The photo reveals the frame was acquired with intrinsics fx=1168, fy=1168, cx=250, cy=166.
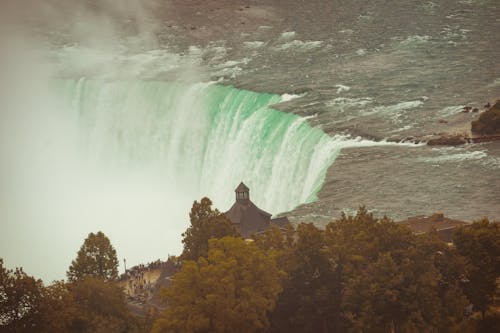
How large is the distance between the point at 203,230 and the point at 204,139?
155ft

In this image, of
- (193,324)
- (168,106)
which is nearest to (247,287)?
(193,324)

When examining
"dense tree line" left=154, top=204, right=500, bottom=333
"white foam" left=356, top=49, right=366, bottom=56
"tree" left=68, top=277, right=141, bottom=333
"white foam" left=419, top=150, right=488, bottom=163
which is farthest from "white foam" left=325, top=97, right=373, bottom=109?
"tree" left=68, top=277, right=141, bottom=333

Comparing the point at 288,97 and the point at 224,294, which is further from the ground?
the point at 288,97

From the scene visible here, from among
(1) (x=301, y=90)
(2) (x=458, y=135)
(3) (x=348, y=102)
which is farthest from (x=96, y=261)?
(1) (x=301, y=90)

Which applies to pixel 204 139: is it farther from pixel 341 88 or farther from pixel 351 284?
pixel 351 284

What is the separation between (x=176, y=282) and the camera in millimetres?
47062

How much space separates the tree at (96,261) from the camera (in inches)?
2262

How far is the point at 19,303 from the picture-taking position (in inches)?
1934

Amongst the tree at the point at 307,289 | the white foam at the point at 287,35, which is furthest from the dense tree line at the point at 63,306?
the white foam at the point at 287,35

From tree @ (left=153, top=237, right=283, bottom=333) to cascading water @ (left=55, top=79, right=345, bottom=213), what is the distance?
24154 millimetres

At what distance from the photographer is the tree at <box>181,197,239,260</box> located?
53.0m

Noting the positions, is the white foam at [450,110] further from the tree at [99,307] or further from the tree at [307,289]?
the tree at [99,307]

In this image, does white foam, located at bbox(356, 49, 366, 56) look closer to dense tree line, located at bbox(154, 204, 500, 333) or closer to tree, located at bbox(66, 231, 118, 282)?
tree, located at bbox(66, 231, 118, 282)

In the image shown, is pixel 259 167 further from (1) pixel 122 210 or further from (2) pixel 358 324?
(2) pixel 358 324
